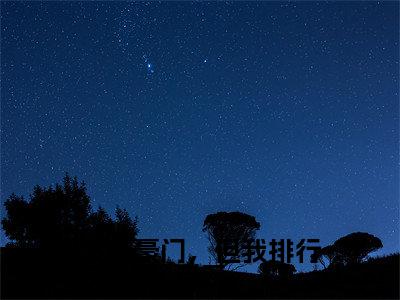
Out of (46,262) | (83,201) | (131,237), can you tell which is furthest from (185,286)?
(83,201)

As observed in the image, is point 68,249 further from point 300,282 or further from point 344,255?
point 344,255

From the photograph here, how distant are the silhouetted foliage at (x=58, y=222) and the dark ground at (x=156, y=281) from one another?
11527 millimetres

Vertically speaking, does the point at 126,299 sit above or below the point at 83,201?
below

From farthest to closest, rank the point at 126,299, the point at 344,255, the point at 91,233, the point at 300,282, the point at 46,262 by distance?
1. the point at 344,255
2. the point at 91,233
3. the point at 46,262
4. the point at 300,282
5. the point at 126,299

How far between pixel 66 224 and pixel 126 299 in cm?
2451

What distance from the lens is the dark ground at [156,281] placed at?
65.0 feet

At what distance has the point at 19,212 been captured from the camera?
139 feet

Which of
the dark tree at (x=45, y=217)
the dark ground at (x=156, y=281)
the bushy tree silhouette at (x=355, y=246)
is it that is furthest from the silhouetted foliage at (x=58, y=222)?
the bushy tree silhouette at (x=355, y=246)

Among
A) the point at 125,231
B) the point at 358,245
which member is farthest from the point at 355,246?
the point at 125,231

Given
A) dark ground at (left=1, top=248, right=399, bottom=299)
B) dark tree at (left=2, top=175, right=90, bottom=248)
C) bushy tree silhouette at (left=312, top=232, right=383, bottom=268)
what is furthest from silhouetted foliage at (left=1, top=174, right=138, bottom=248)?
bushy tree silhouette at (left=312, top=232, right=383, bottom=268)

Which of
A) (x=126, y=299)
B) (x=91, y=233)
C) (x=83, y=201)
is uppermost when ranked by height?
(x=83, y=201)

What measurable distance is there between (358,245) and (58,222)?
1862 inches

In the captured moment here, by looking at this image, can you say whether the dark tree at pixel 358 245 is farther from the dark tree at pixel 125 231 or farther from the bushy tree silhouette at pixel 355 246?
the dark tree at pixel 125 231

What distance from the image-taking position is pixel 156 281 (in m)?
23.9
